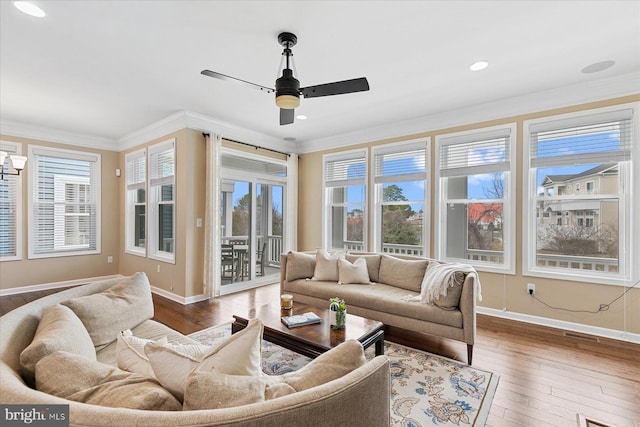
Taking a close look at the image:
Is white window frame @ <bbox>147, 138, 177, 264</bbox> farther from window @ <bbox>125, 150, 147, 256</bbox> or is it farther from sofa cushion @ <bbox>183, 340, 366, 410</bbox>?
sofa cushion @ <bbox>183, 340, 366, 410</bbox>

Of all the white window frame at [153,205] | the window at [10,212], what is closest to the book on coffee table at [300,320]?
the white window frame at [153,205]

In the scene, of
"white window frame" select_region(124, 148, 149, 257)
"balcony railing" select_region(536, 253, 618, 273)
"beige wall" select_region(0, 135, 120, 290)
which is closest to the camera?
"balcony railing" select_region(536, 253, 618, 273)

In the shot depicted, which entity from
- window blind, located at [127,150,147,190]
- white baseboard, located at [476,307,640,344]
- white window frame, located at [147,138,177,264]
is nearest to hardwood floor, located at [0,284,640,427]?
white baseboard, located at [476,307,640,344]

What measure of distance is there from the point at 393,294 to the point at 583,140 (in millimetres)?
2842

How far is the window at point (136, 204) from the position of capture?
5352mm

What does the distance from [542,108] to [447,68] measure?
1.55 m

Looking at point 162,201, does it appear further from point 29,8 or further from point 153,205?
point 29,8

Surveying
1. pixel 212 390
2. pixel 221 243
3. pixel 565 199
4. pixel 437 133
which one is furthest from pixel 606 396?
pixel 221 243

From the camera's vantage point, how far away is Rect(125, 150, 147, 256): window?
5.35 m

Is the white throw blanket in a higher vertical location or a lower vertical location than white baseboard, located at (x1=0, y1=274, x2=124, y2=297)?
higher

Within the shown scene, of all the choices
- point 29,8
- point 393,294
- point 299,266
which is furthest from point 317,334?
point 29,8

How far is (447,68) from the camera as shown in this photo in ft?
9.90

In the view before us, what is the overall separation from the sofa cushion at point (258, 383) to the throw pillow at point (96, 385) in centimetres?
9

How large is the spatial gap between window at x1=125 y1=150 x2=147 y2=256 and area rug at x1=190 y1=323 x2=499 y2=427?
386 centimetres
